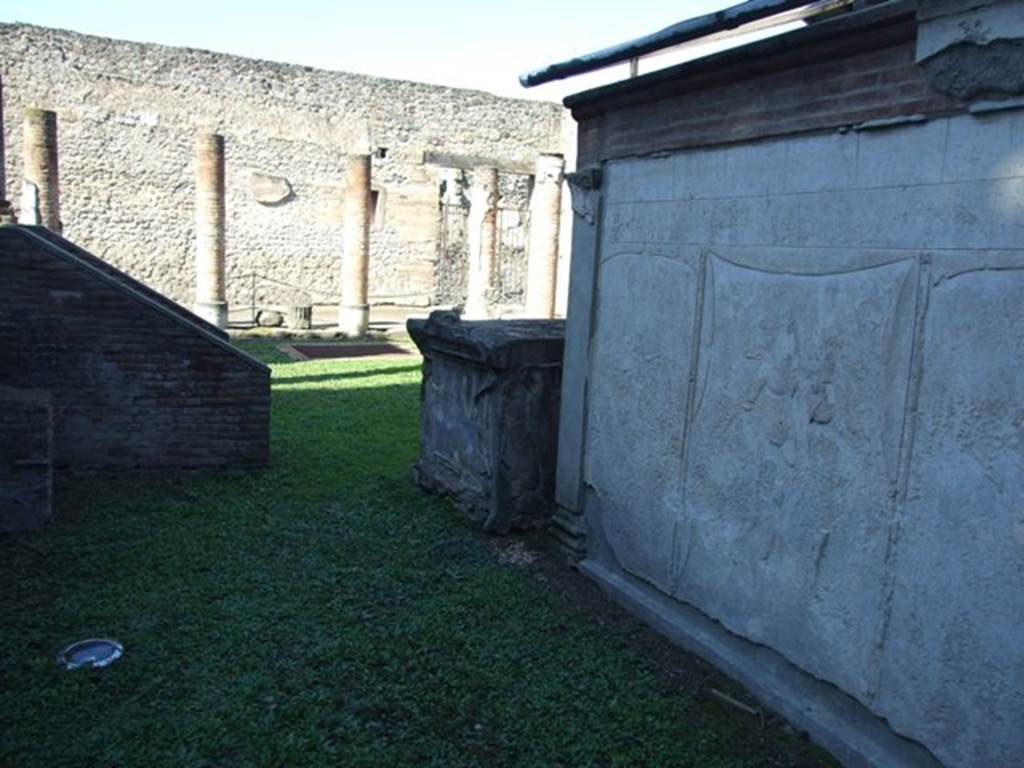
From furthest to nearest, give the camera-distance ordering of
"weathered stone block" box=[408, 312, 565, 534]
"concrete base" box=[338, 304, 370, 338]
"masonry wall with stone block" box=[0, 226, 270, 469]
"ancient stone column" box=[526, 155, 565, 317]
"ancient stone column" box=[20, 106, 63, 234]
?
"ancient stone column" box=[526, 155, 565, 317], "concrete base" box=[338, 304, 370, 338], "ancient stone column" box=[20, 106, 63, 234], "masonry wall with stone block" box=[0, 226, 270, 469], "weathered stone block" box=[408, 312, 565, 534]

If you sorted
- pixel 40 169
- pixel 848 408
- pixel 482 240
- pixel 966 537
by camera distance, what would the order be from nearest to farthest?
pixel 966 537 < pixel 848 408 < pixel 40 169 < pixel 482 240

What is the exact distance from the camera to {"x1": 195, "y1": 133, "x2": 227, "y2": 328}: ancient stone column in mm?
12602

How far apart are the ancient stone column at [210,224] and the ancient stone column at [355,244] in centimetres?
199

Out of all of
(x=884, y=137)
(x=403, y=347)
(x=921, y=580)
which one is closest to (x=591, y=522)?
(x=921, y=580)

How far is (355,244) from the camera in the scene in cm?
1392

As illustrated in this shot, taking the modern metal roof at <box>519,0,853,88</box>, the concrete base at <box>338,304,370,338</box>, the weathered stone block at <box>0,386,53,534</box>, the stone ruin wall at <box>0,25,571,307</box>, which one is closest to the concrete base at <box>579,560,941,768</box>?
the modern metal roof at <box>519,0,853,88</box>

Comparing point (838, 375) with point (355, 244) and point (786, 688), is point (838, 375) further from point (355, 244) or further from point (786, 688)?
point (355, 244)

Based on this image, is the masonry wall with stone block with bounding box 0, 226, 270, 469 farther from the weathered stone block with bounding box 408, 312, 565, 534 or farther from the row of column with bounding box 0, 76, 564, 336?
the row of column with bounding box 0, 76, 564, 336

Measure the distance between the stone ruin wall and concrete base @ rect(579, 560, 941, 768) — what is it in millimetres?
14062

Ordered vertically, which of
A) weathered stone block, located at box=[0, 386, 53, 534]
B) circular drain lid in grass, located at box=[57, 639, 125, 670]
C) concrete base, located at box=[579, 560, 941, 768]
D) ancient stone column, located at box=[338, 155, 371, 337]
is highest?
ancient stone column, located at box=[338, 155, 371, 337]

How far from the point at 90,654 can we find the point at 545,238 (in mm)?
11945

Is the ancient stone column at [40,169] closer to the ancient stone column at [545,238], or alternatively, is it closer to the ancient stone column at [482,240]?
the ancient stone column at [482,240]

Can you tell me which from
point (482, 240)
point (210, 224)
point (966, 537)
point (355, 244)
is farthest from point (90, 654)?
point (482, 240)

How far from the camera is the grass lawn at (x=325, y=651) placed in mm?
2744
